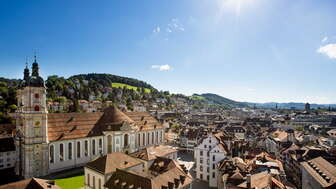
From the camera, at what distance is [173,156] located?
5059 cm

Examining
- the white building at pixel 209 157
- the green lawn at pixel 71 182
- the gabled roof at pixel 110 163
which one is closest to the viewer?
the gabled roof at pixel 110 163

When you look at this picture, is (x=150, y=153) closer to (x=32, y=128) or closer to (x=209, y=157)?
(x=209, y=157)

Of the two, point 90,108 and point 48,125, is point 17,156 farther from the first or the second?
point 90,108

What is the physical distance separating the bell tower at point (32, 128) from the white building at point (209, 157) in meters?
32.4

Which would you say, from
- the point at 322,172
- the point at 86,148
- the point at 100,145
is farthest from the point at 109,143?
the point at 322,172

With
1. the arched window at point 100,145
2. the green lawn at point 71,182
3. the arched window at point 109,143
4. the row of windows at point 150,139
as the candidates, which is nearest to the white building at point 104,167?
the green lawn at point 71,182

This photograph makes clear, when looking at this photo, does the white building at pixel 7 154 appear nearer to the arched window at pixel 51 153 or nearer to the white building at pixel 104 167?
the arched window at pixel 51 153

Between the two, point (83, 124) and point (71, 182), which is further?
point (83, 124)

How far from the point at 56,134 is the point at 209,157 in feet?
111

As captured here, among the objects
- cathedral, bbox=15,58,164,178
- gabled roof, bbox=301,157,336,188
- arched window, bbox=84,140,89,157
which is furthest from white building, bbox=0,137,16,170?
gabled roof, bbox=301,157,336,188

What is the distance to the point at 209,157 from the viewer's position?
4297 centimetres

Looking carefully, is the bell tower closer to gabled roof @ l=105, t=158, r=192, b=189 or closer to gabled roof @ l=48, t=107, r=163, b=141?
gabled roof @ l=48, t=107, r=163, b=141

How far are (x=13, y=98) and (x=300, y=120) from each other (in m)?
175

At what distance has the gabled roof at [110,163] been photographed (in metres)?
31.8
